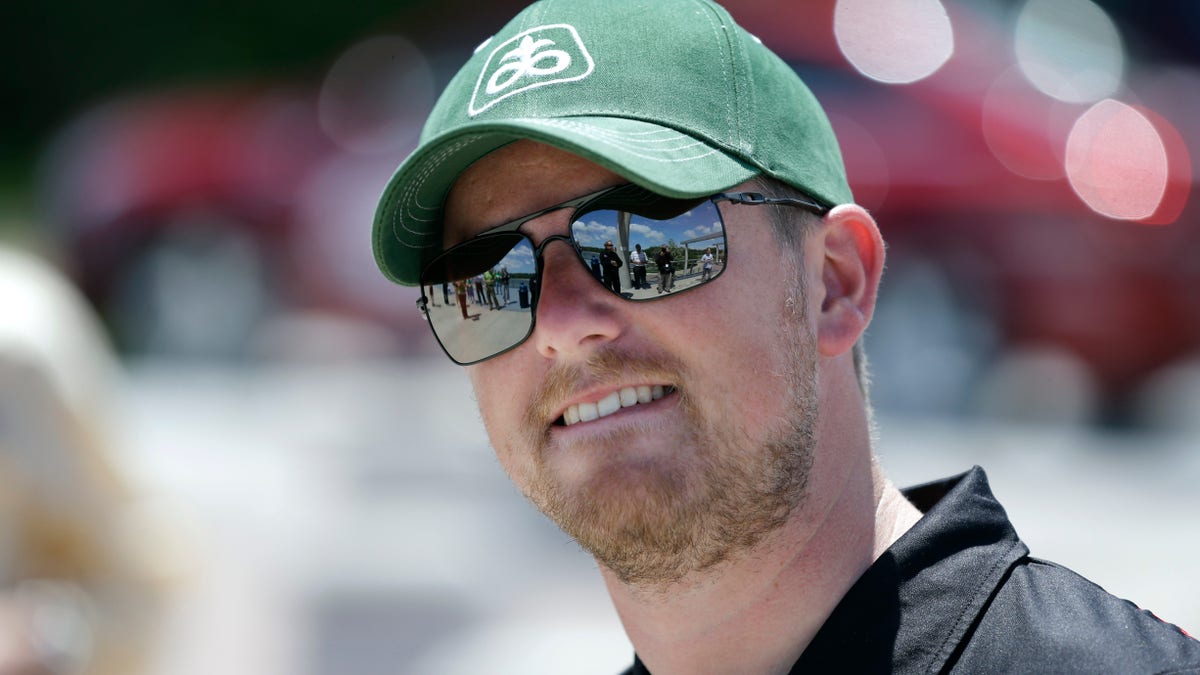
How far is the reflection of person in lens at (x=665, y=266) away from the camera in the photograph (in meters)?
1.82

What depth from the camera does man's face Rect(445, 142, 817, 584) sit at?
5.79 ft

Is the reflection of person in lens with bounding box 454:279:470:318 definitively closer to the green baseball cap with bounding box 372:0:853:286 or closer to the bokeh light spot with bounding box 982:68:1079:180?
the green baseball cap with bounding box 372:0:853:286

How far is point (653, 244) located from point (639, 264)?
37 millimetres

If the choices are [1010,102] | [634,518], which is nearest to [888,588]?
[634,518]

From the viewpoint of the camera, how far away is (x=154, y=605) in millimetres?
3604

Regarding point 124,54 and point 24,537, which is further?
point 124,54

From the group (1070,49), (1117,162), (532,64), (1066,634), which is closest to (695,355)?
(532,64)

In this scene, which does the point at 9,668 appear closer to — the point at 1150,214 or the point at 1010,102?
the point at 1150,214

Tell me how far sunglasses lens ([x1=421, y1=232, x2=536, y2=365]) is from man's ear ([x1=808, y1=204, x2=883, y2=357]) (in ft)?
1.48

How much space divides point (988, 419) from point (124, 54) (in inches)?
533

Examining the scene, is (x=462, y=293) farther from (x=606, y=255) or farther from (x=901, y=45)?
(x=901, y=45)

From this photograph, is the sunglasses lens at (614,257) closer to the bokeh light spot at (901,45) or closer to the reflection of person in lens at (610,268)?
the reflection of person in lens at (610,268)

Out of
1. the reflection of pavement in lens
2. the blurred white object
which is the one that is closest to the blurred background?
the blurred white object

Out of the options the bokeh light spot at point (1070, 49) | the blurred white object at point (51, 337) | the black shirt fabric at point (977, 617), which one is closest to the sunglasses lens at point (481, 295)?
the black shirt fabric at point (977, 617)
